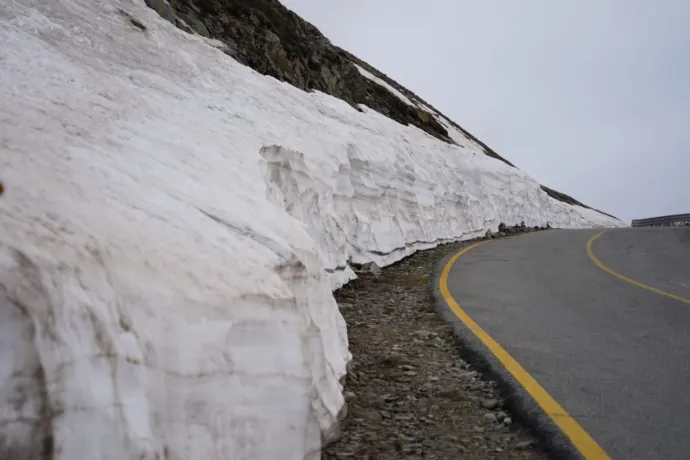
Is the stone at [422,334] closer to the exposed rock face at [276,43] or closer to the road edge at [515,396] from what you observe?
the road edge at [515,396]

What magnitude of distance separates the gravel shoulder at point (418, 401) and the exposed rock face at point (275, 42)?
9968 mm

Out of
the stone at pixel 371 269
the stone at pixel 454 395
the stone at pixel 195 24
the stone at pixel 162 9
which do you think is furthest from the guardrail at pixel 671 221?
the stone at pixel 454 395

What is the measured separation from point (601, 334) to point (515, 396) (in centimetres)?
224

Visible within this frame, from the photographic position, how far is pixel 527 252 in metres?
13.1

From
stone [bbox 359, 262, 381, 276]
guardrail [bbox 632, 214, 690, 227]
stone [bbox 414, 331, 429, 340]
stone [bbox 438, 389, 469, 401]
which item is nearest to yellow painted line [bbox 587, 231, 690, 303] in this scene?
stone [bbox 414, 331, 429, 340]

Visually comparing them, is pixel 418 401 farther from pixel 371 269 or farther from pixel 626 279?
pixel 626 279

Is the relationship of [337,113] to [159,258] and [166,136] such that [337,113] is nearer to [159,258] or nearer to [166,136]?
[166,136]

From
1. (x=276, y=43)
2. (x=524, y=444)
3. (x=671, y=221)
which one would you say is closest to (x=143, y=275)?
(x=524, y=444)

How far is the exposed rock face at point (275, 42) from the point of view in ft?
47.9

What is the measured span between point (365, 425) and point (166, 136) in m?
3.61

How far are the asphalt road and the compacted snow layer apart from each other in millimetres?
1790

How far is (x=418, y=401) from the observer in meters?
4.04

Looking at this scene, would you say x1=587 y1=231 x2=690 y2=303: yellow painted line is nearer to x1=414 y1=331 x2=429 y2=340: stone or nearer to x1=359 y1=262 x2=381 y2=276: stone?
x1=414 y1=331 x2=429 y2=340: stone

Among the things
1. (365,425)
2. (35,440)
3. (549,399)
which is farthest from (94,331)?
(549,399)
